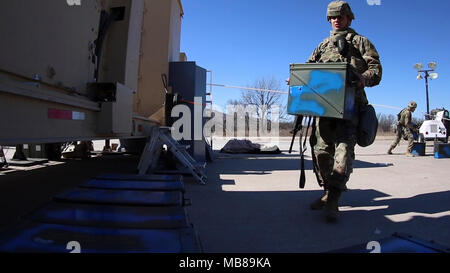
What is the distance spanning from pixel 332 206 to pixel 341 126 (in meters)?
0.77

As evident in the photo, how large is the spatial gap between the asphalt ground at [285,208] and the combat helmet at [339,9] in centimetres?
203

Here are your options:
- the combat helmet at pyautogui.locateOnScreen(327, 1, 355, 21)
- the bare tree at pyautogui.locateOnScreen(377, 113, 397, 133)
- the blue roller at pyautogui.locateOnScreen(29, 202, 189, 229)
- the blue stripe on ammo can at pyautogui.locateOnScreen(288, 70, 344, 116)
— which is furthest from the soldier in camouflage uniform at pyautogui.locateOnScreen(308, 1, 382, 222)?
the bare tree at pyautogui.locateOnScreen(377, 113, 397, 133)

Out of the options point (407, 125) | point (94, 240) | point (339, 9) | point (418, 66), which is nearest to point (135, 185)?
point (94, 240)

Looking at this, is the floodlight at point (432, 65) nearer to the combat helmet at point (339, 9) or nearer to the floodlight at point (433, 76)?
the floodlight at point (433, 76)

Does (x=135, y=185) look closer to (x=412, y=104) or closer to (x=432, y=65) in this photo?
(x=412, y=104)

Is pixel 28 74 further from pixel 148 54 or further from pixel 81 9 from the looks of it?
pixel 148 54

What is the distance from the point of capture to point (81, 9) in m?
2.30

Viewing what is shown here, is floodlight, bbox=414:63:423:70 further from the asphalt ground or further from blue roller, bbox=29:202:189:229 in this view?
blue roller, bbox=29:202:189:229

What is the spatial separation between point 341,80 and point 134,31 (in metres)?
2.55

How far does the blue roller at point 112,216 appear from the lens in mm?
1193

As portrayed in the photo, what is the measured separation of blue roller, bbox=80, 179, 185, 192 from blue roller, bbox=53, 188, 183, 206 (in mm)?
69

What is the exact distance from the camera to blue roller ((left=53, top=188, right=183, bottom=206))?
143 cm

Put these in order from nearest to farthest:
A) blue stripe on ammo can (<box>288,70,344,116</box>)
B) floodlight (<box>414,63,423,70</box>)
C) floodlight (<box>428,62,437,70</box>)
A: blue stripe on ammo can (<box>288,70,344,116</box>) → floodlight (<box>428,62,437,70</box>) → floodlight (<box>414,63,423,70</box>)
